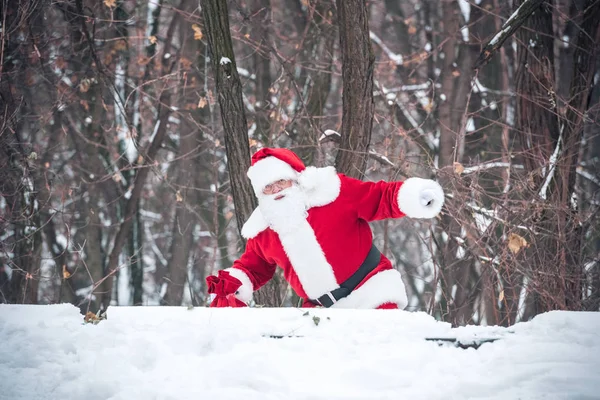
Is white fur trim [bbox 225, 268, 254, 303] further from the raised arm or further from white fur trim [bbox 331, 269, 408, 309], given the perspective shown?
the raised arm

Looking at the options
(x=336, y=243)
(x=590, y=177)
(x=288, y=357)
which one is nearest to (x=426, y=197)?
(x=336, y=243)

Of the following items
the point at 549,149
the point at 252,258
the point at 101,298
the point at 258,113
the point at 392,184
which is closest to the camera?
the point at 392,184

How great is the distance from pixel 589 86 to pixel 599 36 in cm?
47

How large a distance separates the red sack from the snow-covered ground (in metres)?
0.88

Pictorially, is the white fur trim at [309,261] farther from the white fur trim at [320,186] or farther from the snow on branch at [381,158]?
the snow on branch at [381,158]

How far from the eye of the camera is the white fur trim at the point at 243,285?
469 cm

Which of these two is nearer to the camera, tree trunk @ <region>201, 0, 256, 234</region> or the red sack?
the red sack

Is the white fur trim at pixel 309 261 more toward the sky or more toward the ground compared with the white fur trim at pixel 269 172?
more toward the ground

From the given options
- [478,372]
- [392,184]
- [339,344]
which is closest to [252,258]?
[392,184]

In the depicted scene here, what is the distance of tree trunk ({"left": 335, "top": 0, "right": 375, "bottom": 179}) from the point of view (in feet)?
18.5

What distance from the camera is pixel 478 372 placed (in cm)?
305

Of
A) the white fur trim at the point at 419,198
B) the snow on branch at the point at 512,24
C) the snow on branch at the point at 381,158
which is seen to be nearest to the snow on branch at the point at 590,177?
the snow on branch at the point at 512,24

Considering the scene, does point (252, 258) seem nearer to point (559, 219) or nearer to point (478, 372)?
point (478, 372)

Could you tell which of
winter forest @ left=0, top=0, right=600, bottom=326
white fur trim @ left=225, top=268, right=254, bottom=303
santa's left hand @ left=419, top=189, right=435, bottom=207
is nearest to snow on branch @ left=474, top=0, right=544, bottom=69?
winter forest @ left=0, top=0, right=600, bottom=326
